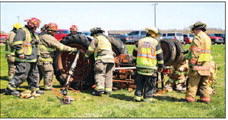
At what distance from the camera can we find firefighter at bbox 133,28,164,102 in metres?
7.06

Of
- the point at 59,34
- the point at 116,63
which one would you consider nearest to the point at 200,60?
the point at 116,63

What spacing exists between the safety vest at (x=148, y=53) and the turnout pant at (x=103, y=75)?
1.09 meters

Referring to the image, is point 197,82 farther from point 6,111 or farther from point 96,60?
point 6,111

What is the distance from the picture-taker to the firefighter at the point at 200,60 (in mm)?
6957

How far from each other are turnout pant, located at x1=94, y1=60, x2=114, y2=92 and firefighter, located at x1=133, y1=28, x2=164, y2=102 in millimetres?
1003

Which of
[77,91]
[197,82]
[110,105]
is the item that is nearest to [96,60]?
[77,91]

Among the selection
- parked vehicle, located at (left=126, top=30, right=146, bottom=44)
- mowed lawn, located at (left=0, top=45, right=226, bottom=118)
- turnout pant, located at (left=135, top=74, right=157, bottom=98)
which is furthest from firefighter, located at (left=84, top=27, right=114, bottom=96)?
parked vehicle, located at (left=126, top=30, right=146, bottom=44)

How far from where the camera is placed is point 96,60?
308 inches

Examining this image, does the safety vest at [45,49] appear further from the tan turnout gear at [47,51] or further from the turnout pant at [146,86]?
the turnout pant at [146,86]

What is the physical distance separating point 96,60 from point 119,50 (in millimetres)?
1237

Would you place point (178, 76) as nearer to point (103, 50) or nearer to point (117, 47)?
point (117, 47)

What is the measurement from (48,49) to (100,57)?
1.54 m

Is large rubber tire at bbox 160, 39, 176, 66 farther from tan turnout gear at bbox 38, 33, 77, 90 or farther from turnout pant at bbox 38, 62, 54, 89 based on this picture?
turnout pant at bbox 38, 62, 54, 89

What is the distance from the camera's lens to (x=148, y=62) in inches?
279
